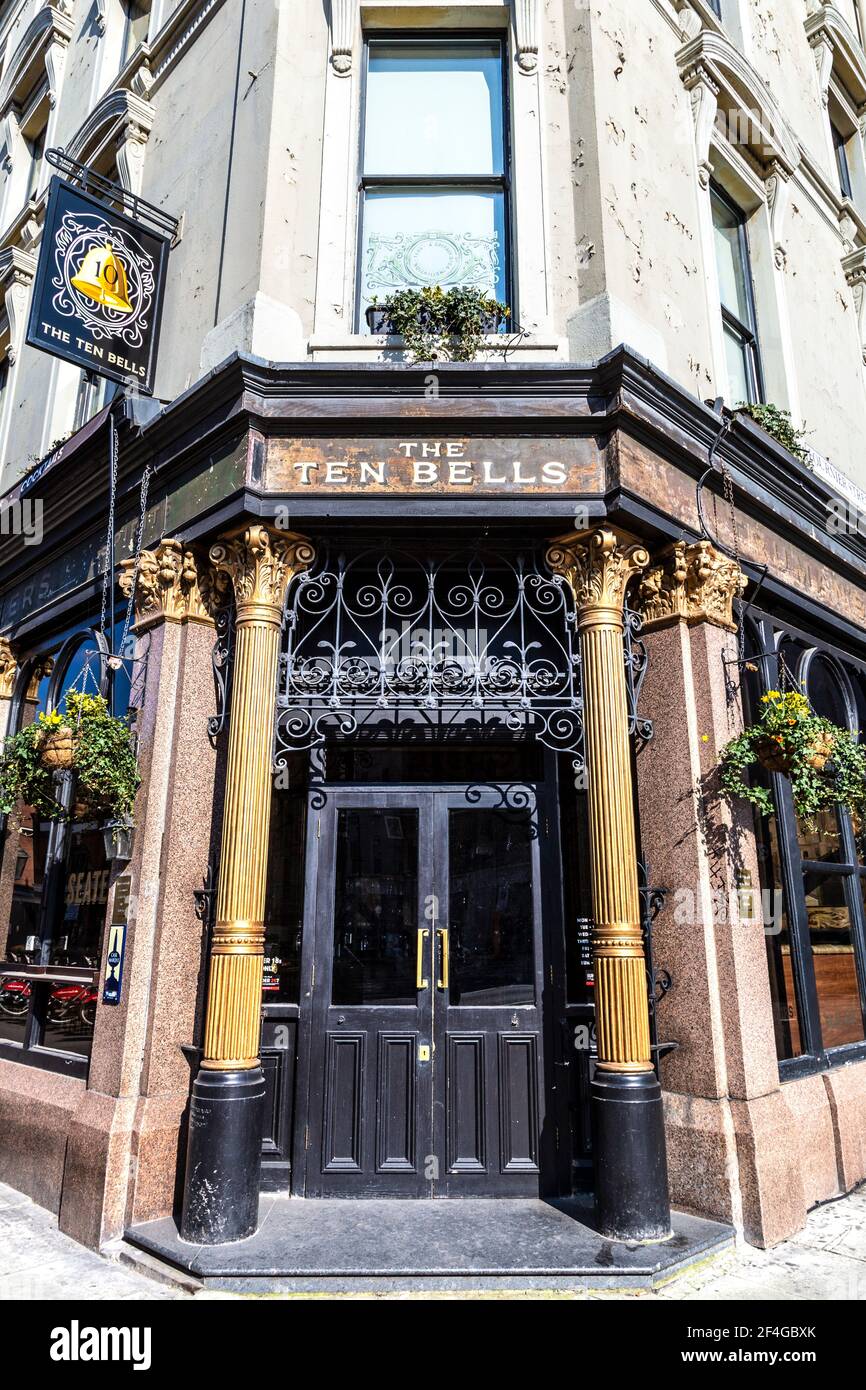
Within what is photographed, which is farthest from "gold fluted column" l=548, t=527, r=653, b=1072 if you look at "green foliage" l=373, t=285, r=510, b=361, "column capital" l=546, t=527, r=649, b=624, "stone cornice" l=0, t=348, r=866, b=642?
"green foliage" l=373, t=285, r=510, b=361

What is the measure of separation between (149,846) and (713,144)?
8764mm

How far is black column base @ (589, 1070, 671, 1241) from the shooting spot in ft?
17.3

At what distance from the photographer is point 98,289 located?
7617mm

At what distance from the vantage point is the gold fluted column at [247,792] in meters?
5.71

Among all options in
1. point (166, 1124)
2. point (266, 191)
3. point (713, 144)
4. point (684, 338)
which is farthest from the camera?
point (713, 144)

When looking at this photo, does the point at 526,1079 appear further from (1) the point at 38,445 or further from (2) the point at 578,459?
(1) the point at 38,445

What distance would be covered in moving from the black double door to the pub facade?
2 cm

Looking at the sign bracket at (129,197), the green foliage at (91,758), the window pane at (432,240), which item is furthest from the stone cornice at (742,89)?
the green foliage at (91,758)

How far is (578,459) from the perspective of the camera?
631 cm

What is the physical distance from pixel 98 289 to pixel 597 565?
505 centimetres

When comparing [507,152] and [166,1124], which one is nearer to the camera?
[166,1124]

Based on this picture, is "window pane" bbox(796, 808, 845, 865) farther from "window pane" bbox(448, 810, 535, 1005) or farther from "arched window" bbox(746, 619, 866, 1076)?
"window pane" bbox(448, 810, 535, 1005)

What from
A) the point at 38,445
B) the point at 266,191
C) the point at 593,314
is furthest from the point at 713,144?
the point at 38,445

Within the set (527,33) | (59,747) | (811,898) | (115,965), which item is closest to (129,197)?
(527,33)
